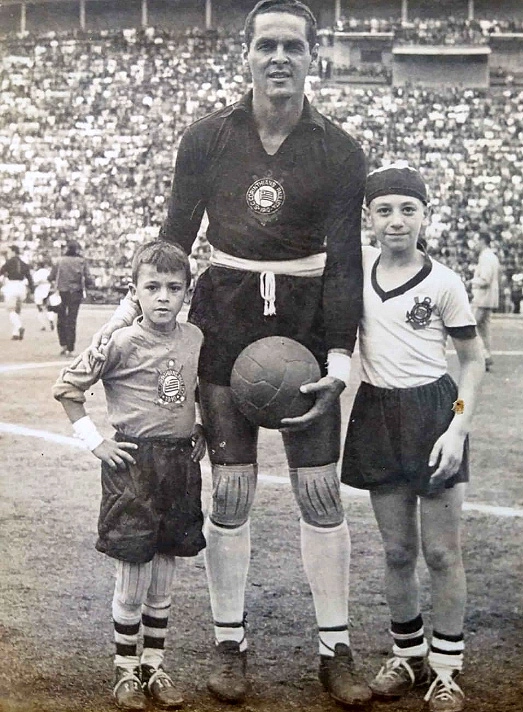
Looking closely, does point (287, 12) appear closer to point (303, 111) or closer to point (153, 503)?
point (303, 111)

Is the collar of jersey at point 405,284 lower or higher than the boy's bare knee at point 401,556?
higher

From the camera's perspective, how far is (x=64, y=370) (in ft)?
9.93

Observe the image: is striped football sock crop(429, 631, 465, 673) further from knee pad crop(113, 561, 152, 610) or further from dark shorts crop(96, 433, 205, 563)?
knee pad crop(113, 561, 152, 610)

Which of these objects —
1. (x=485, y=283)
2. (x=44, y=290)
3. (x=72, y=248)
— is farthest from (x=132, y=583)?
(x=485, y=283)

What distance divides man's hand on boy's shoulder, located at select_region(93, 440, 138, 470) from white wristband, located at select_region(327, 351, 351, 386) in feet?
2.35

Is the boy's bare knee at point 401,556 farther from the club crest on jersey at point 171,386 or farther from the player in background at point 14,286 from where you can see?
the player in background at point 14,286

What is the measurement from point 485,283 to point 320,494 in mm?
1181

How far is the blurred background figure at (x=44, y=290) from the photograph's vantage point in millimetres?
3600

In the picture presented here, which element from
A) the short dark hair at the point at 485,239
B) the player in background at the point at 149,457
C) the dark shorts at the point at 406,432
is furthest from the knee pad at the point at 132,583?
→ the short dark hair at the point at 485,239

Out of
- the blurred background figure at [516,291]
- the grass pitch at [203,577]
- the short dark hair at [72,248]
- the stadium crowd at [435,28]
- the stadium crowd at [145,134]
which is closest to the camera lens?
the grass pitch at [203,577]

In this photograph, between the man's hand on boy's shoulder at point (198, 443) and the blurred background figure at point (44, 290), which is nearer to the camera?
the man's hand on boy's shoulder at point (198, 443)

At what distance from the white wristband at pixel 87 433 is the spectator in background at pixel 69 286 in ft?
1.88

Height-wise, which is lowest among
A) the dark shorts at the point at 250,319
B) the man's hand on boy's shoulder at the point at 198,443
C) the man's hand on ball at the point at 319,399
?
the man's hand on boy's shoulder at the point at 198,443

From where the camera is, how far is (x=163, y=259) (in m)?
3.00
